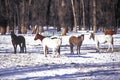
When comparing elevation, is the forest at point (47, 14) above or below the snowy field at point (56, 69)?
above

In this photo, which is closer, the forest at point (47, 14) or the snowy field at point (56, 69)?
the snowy field at point (56, 69)

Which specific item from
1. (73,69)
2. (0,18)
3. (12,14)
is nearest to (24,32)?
(0,18)

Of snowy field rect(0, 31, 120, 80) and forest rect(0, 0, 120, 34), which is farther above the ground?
forest rect(0, 0, 120, 34)

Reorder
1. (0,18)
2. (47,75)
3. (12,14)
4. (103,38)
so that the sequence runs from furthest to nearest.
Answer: (12,14) → (0,18) → (103,38) → (47,75)

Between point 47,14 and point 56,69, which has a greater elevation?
point 47,14

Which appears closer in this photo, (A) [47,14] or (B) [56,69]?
(B) [56,69]

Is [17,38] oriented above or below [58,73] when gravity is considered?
above

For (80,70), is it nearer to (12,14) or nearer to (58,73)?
(58,73)

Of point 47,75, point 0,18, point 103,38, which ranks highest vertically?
point 0,18

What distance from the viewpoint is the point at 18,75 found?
15.3 meters

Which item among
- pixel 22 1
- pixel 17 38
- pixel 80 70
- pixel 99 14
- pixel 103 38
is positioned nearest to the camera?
pixel 80 70

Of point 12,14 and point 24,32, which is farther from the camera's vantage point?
point 12,14

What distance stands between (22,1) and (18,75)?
41.4 m

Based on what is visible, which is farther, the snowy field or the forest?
the forest
